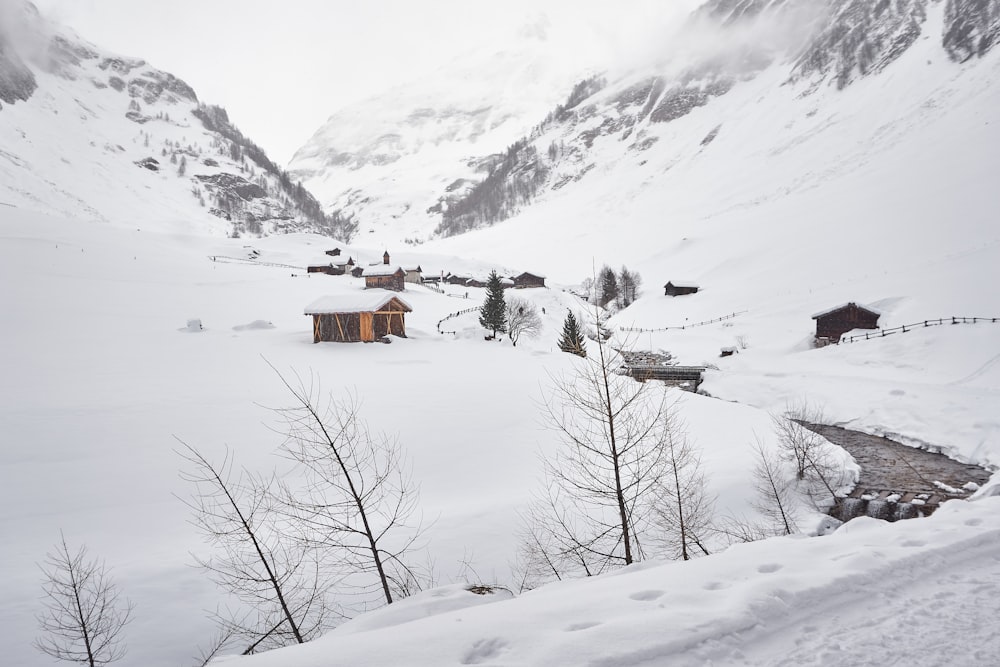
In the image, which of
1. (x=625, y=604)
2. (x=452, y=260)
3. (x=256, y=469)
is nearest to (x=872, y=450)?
A: (x=625, y=604)

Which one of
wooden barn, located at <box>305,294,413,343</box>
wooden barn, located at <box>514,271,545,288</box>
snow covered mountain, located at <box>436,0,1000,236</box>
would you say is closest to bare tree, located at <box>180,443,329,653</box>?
wooden barn, located at <box>305,294,413,343</box>

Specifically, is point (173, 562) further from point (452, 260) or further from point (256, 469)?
point (452, 260)

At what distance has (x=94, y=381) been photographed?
17719 mm

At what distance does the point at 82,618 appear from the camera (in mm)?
6473

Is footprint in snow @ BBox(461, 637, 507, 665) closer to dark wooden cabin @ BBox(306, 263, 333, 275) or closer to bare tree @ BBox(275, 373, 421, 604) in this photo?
bare tree @ BBox(275, 373, 421, 604)

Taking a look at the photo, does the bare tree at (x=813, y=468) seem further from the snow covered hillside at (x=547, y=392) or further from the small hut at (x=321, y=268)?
the small hut at (x=321, y=268)

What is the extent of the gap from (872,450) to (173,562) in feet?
84.4

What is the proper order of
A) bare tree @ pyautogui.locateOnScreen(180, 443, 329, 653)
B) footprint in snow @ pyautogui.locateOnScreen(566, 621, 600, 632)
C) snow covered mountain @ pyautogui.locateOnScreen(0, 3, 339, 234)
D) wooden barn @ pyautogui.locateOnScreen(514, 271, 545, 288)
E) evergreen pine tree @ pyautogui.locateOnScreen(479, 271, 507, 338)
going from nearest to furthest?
footprint in snow @ pyautogui.locateOnScreen(566, 621, 600, 632) → bare tree @ pyautogui.locateOnScreen(180, 443, 329, 653) → evergreen pine tree @ pyautogui.locateOnScreen(479, 271, 507, 338) → wooden barn @ pyautogui.locateOnScreen(514, 271, 545, 288) → snow covered mountain @ pyautogui.locateOnScreen(0, 3, 339, 234)

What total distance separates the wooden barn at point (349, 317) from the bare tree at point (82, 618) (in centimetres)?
2318

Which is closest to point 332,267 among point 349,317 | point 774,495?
point 349,317

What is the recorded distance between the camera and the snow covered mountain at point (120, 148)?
100125mm

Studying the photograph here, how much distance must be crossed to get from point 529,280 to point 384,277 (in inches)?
1088

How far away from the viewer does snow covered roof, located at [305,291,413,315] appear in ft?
101

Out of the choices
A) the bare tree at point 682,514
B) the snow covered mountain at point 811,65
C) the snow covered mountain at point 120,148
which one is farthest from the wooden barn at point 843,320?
the snow covered mountain at point 120,148
